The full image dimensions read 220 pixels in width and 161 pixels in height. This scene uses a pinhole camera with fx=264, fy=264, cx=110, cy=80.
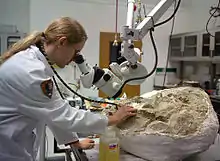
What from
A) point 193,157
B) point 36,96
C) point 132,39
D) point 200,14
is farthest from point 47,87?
point 200,14

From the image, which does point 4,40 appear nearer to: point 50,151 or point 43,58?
point 50,151

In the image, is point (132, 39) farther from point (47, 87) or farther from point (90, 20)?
point (90, 20)

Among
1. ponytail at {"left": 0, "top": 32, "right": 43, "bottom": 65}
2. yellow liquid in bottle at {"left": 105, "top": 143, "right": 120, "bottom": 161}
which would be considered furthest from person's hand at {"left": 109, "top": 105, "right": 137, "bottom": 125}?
ponytail at {"left": 0, "top": 32, "right": 43, "bottom": 65}

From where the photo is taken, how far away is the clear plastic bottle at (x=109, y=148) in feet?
3.63

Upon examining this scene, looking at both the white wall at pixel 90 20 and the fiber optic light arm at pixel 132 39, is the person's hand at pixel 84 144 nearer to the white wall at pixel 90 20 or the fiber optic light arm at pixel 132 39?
the fiber optic light arm at pixel 132 39

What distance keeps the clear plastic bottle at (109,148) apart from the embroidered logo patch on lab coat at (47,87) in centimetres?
31

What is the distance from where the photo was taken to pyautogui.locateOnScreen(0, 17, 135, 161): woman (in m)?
1.03

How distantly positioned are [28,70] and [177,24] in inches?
184

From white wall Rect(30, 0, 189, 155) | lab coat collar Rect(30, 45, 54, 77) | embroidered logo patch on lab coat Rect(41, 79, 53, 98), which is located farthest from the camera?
white wall Rect(30, 0, 189, 155)

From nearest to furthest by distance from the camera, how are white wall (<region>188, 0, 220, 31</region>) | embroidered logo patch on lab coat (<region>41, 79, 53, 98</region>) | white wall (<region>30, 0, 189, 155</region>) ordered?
1. embroidered logo patch on lab coat (<region>41, 79, 53, 98</region>)
2. white wall (<region>30, 0, 189, 155</region>)
3. white wall (<region>188, 0, 220, 31</region>)

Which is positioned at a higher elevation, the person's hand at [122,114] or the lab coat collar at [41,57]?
the lab coat collar at [41,57]

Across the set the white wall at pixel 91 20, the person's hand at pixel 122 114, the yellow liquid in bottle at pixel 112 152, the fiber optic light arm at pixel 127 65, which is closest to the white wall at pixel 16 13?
the white wall at pixel 91 20

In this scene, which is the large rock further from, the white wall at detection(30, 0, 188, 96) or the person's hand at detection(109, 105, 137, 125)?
the white wall at detection(30, 0, 188, 96)

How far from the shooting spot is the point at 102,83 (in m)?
1.38
